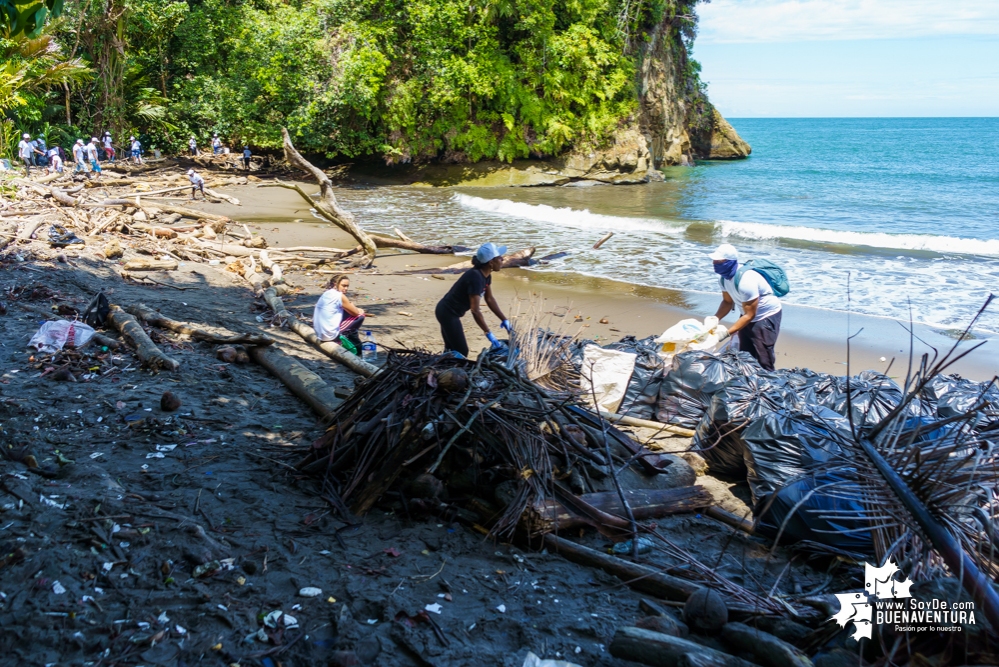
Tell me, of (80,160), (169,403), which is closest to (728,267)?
(169,403)

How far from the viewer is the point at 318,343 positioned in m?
7.69

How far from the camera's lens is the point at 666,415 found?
579 centimetres

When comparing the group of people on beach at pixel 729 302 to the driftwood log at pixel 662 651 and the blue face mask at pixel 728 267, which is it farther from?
the driftwood log at pixel 662 651

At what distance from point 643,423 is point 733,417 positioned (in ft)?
2.78

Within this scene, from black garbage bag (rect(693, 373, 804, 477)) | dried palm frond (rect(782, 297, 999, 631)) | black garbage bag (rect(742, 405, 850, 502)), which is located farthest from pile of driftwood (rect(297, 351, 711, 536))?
dried palm frond (rect(782, 297, 999, 631))

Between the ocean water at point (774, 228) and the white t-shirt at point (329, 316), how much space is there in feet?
15.9

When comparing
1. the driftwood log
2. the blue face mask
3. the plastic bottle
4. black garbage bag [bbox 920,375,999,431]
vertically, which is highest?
the blue face mask

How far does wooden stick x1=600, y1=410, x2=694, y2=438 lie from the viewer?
216 inches

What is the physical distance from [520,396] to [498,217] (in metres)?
16.8

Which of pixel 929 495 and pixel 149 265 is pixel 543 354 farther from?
pixel 149 265

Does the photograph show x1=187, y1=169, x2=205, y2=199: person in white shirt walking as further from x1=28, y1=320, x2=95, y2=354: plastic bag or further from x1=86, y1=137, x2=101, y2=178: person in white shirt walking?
x1=28, y1=320, x2=95, y2=354: plastic bag

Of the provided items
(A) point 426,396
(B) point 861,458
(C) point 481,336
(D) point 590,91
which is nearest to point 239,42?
(D) point 590,91

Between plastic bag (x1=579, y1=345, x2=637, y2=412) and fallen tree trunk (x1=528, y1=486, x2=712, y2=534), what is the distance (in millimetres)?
1400

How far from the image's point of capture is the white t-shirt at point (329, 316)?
7.61 meters
